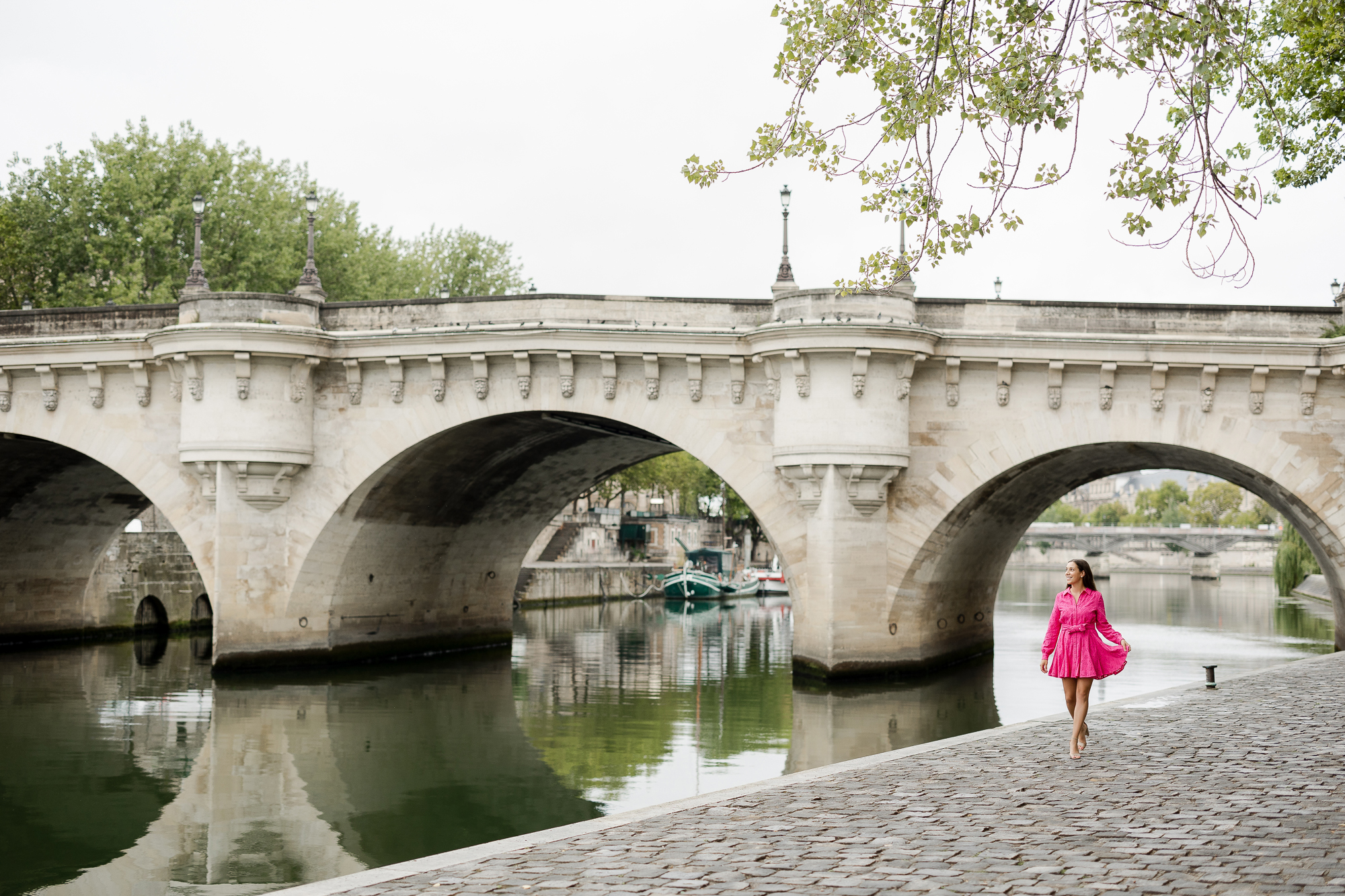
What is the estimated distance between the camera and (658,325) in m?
24.5

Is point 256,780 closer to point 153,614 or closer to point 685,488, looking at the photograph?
point 153,614

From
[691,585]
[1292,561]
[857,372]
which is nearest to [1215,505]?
[691,585]

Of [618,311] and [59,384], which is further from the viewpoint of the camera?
[59,384]

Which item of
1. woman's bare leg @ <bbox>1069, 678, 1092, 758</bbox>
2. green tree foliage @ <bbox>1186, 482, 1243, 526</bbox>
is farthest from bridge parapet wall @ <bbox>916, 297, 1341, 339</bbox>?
green tree foliage @ <bbox>1186, 482, 1243, 526</bbox>

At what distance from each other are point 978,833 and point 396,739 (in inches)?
527

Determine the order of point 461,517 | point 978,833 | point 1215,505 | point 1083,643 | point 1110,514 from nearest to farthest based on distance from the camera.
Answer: point 978,833, point 1083,643, point 461,517, point 1215,505, point 1110,514

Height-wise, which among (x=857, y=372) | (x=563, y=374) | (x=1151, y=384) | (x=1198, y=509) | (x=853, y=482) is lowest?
(x=853, y=482)

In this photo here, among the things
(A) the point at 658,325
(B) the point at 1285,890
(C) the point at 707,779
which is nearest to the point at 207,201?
(A) the point at 658,325

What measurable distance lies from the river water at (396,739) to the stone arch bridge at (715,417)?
2032mm

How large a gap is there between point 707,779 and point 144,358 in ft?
52.2

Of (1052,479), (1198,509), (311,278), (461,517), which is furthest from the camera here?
(1198,509)

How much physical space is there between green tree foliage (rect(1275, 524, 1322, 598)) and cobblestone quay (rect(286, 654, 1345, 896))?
42.1m

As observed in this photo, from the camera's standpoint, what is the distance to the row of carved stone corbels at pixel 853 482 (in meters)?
23.3

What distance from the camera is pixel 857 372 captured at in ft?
75.9
